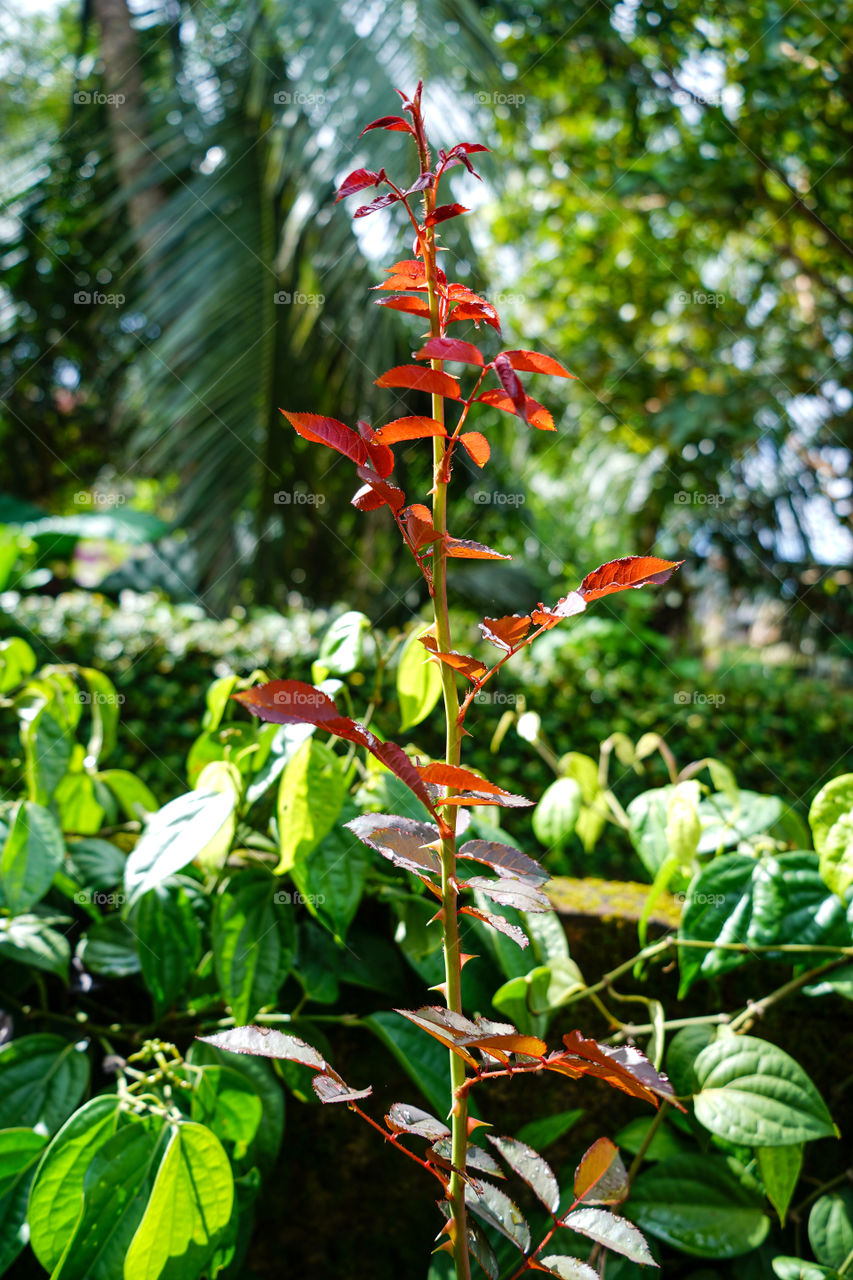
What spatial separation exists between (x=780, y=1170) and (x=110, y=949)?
67cm

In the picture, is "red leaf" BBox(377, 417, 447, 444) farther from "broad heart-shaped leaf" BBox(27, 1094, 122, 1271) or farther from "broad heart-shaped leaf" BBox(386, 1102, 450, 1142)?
"broad heart-shaped leaf" BBox(27, 1094, 122, 1271)

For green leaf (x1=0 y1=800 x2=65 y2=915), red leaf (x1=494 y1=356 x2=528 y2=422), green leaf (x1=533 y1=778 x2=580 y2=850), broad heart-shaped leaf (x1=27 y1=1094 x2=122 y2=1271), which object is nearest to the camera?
red leaf (x1=494 y1=356 x2=528 y2=422)

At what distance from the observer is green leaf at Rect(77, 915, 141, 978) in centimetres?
84

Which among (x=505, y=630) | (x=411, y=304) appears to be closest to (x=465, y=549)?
(x=505, y=630)

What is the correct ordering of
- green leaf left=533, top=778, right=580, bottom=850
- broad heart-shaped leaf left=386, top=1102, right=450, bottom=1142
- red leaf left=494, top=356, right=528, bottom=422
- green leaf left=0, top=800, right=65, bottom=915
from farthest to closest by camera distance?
green leaf left=533, top=778, right=580, bottom=850 < green leaf left=0, top=800, right=65, bottom=915 < broad heart-shaped leaf left=386, top=1102, right=450, bottom=1142 < red leaf left=494, top=356, right=528, bottom=422

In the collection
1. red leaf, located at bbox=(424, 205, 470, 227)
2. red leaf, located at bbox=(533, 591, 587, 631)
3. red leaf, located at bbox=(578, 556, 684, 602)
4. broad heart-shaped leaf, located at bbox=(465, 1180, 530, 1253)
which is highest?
red leaf, located at bbox=(424, 205, 470, 227)

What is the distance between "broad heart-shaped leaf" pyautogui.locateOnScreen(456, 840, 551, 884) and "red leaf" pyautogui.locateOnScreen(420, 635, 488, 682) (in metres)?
0.11

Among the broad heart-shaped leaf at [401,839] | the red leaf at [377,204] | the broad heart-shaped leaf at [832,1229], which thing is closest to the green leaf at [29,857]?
the broad heart-shaped leaf at [401,839]

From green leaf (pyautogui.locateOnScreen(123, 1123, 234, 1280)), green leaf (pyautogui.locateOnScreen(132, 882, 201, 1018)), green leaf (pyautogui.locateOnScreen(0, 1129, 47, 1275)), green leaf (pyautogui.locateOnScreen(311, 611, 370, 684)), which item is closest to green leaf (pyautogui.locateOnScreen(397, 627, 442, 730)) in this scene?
green leaf (pyautogui.locateOnScreen(311, 611, 370, 684))

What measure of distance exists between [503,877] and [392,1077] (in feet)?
1.48

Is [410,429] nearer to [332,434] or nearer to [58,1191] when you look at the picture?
[332,434]

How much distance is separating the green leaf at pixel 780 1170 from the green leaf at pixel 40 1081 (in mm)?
627

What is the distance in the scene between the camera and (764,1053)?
2.33 feet

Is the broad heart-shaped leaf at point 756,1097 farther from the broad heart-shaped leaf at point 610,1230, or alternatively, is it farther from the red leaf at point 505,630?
the red leaf at point 505,630
